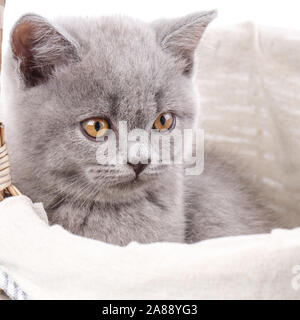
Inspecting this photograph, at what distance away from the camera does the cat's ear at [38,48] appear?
779 mm

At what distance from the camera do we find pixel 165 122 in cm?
89

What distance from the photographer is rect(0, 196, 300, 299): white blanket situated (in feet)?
2.05

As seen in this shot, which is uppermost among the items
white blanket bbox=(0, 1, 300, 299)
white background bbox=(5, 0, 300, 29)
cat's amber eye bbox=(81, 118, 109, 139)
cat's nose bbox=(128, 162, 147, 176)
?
white background bbox=(5, 0, 300, 29)

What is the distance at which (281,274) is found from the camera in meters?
0.63

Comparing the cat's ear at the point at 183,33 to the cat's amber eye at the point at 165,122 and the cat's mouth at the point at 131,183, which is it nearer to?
the cat's amber eye at the point at 165,122

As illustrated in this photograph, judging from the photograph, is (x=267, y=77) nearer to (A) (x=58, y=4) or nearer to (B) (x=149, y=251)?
(A) (x=58, y=4)

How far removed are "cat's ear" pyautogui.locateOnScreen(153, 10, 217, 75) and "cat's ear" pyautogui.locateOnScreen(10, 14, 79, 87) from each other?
0.63 feet

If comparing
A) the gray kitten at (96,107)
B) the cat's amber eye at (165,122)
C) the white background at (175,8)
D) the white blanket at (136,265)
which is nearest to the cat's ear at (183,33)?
the gray kitten at (96,107)

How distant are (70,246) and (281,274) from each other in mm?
293

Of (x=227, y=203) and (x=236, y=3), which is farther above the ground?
(x=236, y=3)

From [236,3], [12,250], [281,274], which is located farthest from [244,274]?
[236,3]

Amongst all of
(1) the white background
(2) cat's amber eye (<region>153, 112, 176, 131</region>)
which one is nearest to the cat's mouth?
(2) cat's amber eye (<region>153, 112, 176, 131</region>)

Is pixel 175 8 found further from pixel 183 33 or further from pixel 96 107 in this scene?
pixel 96 107

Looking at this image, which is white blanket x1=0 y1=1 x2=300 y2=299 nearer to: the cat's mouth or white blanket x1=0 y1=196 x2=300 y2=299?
white blanket x1=0 y1=196 x2=300 y2=299
